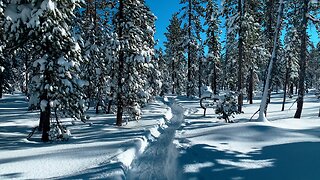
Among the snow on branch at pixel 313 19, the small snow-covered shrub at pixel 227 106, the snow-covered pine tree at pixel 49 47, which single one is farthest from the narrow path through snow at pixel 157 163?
the snow on branch at pixel 313 19

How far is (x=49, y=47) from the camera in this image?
41.3 ft

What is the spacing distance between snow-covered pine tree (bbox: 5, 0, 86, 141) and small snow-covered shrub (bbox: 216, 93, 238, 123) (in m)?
10.5

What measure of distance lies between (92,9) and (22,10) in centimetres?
1599

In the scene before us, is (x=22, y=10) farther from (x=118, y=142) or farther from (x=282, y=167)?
(x=282, y=167)

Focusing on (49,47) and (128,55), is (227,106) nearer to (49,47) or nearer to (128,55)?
(128,55)

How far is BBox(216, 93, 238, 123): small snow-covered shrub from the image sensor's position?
20.2m

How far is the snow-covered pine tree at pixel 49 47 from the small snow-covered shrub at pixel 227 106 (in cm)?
1051

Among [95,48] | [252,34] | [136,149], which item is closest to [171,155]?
[136,149]

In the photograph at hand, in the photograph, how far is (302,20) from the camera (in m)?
21.0

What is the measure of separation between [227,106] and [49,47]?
1265 cm

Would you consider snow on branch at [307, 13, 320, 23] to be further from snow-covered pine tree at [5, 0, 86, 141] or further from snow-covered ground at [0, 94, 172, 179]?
snow-covered pine tree at [5, 0, 86, 141]

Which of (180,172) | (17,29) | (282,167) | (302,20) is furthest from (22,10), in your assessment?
(302,20)

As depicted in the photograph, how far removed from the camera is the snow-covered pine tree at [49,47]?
1138 centimetres

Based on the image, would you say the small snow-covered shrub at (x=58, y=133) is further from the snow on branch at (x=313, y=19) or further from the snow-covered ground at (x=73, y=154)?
the snow on branch at (x=313, y=19)
